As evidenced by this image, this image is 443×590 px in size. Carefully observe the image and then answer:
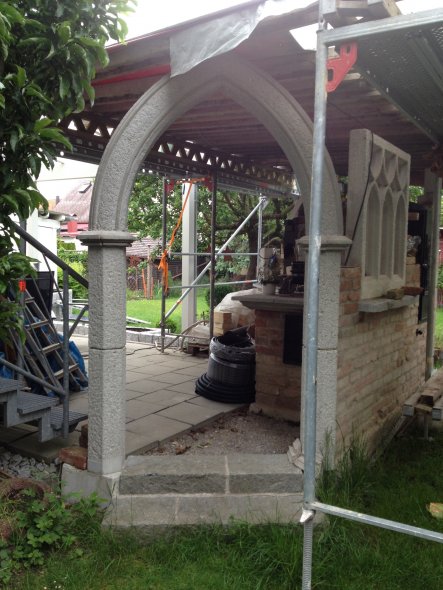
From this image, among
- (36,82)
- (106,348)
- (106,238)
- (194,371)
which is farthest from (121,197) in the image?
(194,371)

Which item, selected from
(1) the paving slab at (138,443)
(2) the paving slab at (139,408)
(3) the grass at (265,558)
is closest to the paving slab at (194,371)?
(2) the paving slab at (139,408)

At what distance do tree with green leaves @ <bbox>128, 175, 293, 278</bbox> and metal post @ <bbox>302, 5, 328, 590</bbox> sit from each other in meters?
9.98

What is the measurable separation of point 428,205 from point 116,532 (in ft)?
16.4

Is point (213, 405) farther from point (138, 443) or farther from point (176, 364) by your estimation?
point (176, 364)

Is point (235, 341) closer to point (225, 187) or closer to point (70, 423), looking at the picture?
point (70, 423)

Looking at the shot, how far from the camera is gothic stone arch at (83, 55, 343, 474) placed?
130 inches

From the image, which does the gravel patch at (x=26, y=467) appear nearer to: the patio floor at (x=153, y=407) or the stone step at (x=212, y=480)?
the patio floor at (x=153, y=407)

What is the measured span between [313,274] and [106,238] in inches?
55.3

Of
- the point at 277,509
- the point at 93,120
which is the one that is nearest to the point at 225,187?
the point at 93,120

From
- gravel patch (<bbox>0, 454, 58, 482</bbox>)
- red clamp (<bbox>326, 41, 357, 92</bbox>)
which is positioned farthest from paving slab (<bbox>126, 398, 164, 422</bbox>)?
red clamp (<bbox>326, 41, 357, 92</bbox>)

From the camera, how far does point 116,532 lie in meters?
3.19

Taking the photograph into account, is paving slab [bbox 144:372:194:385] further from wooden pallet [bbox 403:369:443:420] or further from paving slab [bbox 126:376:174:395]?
wooden pallet [bbox 403:369:443:420]

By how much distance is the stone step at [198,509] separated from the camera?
324 centimetres

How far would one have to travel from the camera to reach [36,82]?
2.86 meters
